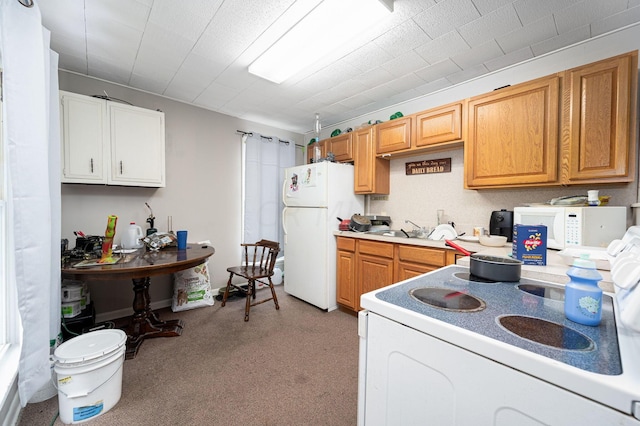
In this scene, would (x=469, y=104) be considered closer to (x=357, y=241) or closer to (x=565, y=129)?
(x=565, y=129)

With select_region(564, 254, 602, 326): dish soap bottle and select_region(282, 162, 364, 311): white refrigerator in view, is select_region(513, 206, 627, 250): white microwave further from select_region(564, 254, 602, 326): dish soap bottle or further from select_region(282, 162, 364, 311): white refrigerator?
select_region(282, 162, 364, 311): white refrigerator

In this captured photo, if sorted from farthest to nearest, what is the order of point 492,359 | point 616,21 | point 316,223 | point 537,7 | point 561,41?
point 316,223
point 561,41
point 616,21
point 537,7
point 492,359

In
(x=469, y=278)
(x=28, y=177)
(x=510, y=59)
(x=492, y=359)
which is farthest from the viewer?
(x=510, y=59)

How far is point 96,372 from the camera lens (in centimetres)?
143

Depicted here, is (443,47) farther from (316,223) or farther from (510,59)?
(316,223)

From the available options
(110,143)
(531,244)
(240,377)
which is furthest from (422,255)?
(110,143)

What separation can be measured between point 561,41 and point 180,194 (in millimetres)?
3876

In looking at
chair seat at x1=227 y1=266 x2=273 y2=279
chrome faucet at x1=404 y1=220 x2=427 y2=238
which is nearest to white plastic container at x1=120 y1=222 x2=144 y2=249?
chair seat at x1=227 y1=266 x2=273 y2=279

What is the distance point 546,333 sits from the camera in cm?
64

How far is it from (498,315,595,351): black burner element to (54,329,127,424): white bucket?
197cm

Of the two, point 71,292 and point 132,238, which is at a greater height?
Answer: point 132,238

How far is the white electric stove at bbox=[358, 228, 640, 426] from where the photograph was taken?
0.49 m

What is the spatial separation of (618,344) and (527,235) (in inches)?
29.8

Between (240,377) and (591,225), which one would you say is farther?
(240,377)
